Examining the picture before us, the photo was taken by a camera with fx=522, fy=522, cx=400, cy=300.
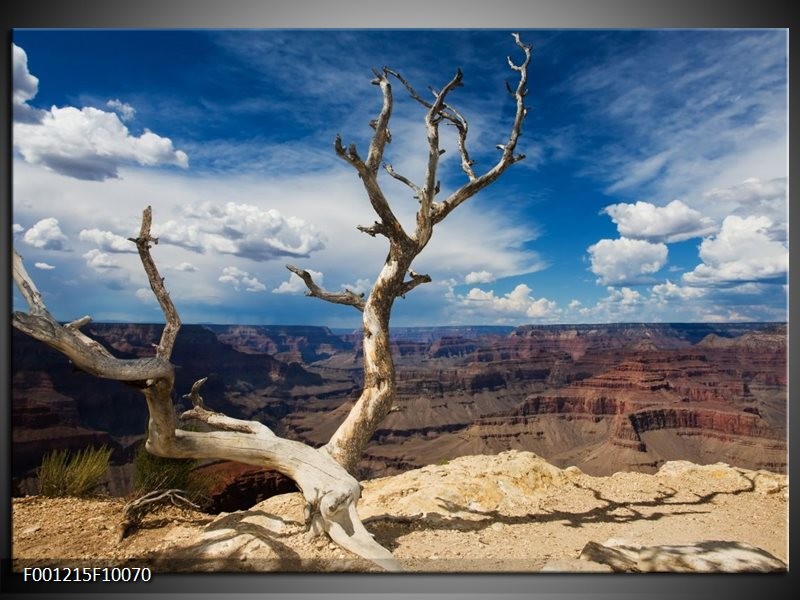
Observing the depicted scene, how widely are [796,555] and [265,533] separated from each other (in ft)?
12.5

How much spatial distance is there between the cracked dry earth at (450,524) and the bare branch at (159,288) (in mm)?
1459

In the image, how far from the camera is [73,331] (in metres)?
3.38

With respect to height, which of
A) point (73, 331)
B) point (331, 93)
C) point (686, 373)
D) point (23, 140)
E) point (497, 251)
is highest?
point (331, 93)

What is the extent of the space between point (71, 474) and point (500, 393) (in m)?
51.1

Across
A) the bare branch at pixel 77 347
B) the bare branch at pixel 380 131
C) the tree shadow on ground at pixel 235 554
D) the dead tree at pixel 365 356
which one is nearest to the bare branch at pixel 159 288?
the dead tree at pixel 365 356

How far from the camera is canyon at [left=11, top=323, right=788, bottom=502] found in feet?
111

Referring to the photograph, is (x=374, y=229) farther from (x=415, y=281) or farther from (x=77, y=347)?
(x=77, y=347)

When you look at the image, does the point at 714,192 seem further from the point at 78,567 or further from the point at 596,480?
the point at 78,567

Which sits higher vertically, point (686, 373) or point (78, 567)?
point (78, 567)

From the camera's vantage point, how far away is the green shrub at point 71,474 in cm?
457

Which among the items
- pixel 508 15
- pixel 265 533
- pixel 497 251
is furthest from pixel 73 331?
pixel 497 251

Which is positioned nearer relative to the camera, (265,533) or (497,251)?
(265,533)

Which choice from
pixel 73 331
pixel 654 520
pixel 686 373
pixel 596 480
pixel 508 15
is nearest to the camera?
pixel 73 331

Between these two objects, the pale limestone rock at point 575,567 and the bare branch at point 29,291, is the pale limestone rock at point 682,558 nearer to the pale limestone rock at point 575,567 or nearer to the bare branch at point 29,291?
the pale limestone rock at point 575,567
